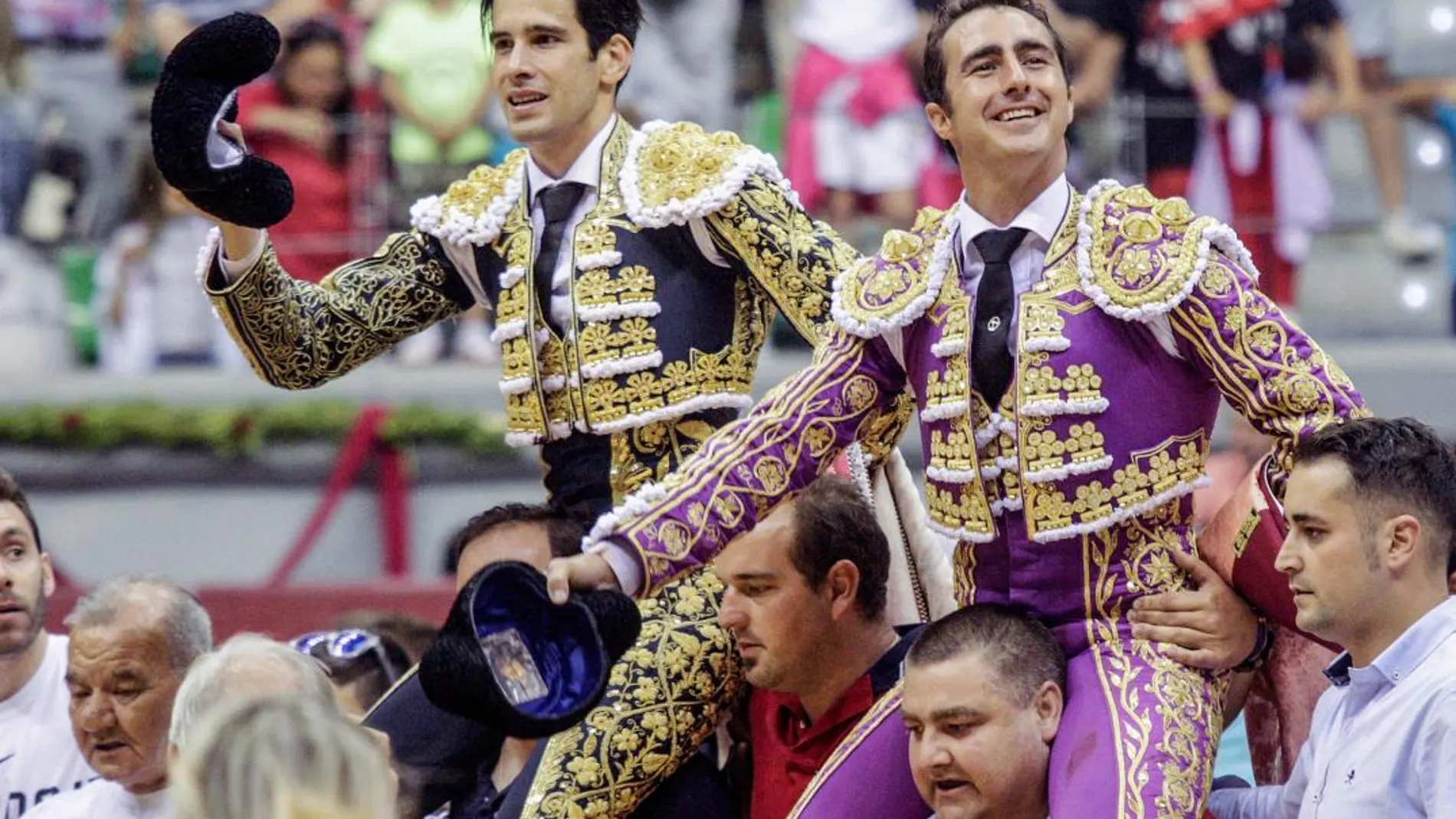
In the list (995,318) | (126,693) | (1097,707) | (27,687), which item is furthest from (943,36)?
(27,687)

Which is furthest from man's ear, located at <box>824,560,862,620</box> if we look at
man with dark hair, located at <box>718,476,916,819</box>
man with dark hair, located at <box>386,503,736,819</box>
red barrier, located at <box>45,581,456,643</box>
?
red barrier, located at <box>45,581,456,643</box>

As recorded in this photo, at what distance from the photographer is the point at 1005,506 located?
365 cm

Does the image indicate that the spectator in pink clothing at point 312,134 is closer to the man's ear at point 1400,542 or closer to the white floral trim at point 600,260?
the white floral trim at point 600,260

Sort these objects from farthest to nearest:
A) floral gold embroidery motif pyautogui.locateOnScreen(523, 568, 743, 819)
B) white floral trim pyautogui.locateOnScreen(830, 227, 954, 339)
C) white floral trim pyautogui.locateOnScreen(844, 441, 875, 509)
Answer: white floral trim pyautogui.locateOnScreen(844, 441, 875, 509), floral gold embroidery motif pyautogui.locateOnScreen(523, 568, 743, 819), white floral trim pyautogui.locateOnScreen(830, 227, 954, 339)

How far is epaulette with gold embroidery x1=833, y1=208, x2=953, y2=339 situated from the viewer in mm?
3709

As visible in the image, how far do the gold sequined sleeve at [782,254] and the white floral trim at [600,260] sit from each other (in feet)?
0.53

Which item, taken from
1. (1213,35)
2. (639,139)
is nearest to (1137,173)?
(1213,35)

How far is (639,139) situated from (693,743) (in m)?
0.99

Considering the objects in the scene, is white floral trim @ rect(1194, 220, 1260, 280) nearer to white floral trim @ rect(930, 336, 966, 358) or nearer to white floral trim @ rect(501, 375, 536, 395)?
white floral trim @ rect(930, 336, 966, 358)

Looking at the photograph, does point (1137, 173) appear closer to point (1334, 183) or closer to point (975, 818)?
point (1334, 183)

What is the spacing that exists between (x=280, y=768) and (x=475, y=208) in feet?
5.98

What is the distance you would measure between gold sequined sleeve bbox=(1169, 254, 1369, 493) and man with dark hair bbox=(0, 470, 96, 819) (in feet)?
7.95

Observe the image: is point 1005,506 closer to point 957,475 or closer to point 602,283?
point 957,475

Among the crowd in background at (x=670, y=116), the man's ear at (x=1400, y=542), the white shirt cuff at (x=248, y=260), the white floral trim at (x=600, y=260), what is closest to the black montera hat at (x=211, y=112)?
the white shirt cuff at (x=248, y=260)
